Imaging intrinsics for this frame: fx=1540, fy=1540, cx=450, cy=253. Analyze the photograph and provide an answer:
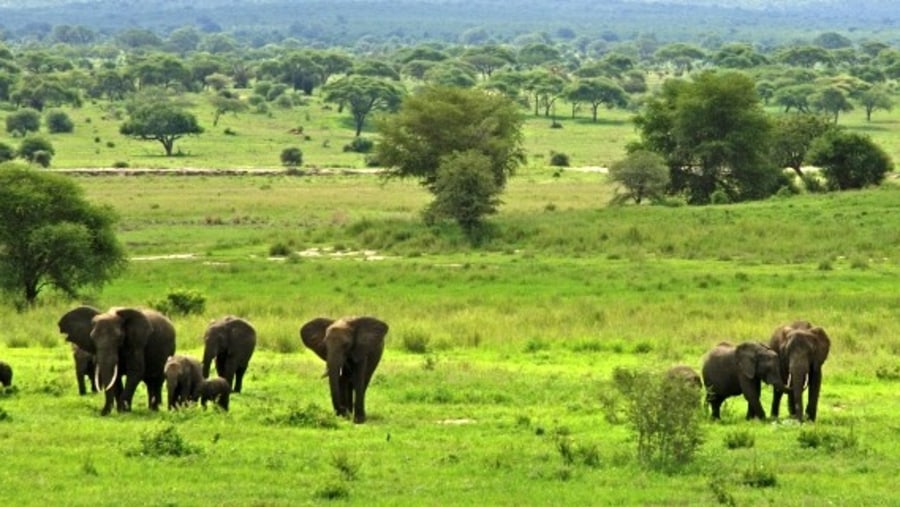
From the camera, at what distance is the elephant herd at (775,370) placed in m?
20.9

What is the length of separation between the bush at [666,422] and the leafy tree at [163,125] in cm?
9252

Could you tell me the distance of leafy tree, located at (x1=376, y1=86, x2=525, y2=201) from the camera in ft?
206

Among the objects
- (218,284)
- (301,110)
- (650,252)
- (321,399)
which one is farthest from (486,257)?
(301,110)

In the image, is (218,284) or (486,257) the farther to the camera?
(486,257)

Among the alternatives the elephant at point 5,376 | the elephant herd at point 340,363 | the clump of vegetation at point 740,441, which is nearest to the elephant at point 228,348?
the elephant herd at point 340,363

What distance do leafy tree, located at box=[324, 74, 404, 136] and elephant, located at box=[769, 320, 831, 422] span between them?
10610 centimetres

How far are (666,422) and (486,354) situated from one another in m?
13.5

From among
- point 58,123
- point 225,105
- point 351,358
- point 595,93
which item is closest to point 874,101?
point 595,93

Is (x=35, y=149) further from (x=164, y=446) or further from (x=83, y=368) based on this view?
(x=164, y=446)

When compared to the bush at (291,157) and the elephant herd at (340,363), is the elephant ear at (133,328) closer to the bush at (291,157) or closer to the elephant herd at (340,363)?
the elephant herd at (340,363)

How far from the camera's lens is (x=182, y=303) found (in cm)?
3762

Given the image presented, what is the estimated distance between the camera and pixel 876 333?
3272cm

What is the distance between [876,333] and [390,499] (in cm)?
1972

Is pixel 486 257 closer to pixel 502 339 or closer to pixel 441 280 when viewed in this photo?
pixel 441 280
